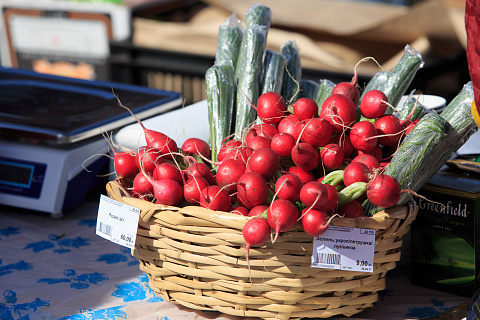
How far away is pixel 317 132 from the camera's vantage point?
91cm

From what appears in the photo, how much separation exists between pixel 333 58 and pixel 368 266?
156cm

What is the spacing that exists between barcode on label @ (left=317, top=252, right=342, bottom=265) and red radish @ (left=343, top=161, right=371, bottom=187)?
0.41 feet

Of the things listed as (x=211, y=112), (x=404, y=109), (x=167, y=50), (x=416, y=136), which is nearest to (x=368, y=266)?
(x=416, y=136)

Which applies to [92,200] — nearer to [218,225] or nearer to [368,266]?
[218,225]

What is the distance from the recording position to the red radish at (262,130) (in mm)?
1004

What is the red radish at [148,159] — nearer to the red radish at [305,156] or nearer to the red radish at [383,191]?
the red radish at [305,156]

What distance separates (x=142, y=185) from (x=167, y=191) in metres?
0.08

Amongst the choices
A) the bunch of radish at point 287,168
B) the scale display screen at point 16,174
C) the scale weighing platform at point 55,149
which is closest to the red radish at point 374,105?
the bunch of radish at point 287,168

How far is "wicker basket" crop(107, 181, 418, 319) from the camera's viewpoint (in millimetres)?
834

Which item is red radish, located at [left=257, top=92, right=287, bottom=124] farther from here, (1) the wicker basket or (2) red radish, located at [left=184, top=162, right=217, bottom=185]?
(1) the wicker basket

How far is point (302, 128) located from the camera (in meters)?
0.93

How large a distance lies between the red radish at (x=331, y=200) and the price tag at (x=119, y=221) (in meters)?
0.32

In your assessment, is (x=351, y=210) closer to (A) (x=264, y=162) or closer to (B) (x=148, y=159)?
(A) (x=264, y=162)

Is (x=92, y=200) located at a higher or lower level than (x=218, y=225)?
lower
